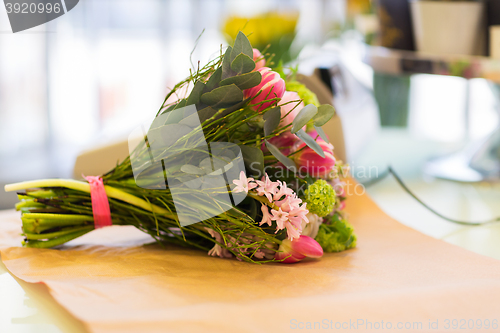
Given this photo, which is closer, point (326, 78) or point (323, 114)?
point (323, 114)

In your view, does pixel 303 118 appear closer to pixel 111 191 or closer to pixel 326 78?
pixel 111 191

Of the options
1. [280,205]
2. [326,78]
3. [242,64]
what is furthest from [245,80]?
[326,78]

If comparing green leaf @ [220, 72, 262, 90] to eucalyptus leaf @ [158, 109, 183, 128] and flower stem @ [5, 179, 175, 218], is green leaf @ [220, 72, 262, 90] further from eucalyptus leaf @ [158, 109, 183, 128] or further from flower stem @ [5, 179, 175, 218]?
flower stem @ [5, 179, 175, 218]

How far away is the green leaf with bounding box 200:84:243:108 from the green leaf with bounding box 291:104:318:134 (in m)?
0.06

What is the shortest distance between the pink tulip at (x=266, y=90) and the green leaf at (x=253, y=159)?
4 cm

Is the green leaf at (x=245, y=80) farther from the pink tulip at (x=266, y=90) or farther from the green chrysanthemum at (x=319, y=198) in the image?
the green chrysanthemum at (x=319, y=198)

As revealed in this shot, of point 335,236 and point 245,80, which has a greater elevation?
point 245,80

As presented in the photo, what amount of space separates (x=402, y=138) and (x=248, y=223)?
4.43 feet

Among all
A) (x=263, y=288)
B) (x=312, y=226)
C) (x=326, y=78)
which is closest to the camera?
(x=263, y=288)

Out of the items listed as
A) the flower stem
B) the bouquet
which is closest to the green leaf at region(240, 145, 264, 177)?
the bouquet

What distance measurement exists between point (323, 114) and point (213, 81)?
11 cm

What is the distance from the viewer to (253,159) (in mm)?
411

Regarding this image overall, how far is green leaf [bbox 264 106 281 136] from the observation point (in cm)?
41

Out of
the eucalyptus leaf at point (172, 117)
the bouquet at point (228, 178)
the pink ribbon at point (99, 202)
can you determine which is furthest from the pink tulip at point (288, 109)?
the pink ribbon at point (99, 202)
